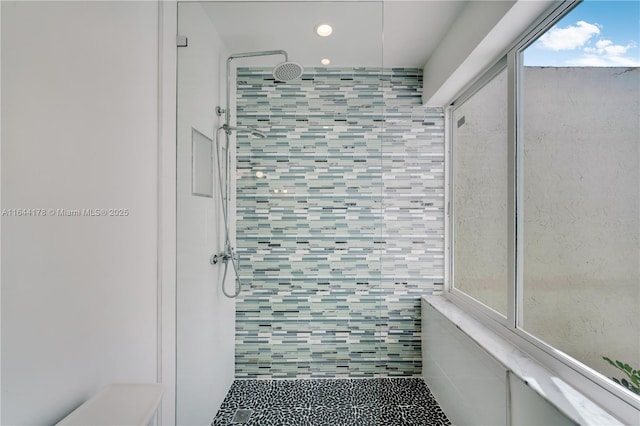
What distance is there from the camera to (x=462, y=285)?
8.32 ft

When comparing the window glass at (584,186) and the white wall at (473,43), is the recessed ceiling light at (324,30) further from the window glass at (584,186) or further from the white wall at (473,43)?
the window glass at (584,186)

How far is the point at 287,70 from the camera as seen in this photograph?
1.63 metres

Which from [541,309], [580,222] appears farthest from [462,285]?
[580,222]

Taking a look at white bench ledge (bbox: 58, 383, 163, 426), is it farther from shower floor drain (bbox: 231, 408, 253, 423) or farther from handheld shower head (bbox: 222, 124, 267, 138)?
handheld shower head (bbox: 222, 124, 267, 138)

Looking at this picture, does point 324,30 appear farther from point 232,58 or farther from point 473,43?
point 473,43

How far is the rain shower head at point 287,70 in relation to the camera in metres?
1.63

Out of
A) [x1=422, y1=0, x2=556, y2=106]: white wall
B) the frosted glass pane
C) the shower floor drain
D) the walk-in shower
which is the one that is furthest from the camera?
the frosted glass pane

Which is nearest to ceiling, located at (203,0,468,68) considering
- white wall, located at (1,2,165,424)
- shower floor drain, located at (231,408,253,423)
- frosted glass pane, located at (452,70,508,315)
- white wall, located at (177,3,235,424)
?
white wall, located at (177,3,235,424)

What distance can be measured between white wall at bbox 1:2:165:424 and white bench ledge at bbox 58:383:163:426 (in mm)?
78

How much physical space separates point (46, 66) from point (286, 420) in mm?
1863

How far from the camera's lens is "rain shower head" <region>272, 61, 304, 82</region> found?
1632 millimetres

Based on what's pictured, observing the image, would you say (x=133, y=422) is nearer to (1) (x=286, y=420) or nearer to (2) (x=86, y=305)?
(2) (x=86, y=305)

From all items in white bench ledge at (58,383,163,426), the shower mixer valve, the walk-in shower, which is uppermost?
the walk-in shower

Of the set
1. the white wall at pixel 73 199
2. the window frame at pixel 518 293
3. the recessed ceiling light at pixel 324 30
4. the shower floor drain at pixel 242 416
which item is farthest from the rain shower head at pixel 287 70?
the shower floor drain at pixel 242 416
